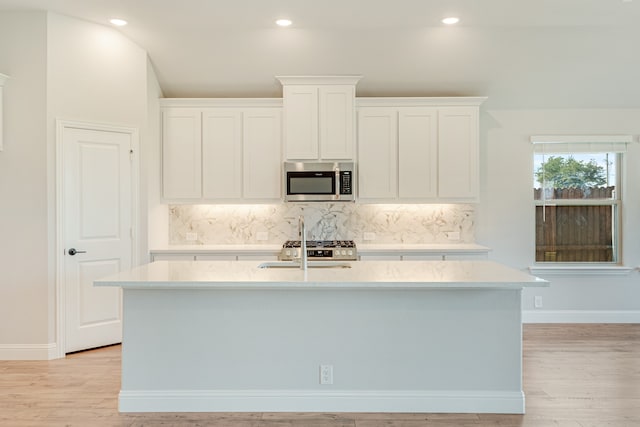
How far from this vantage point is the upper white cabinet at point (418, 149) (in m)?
5.00

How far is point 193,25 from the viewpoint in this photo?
169 inches

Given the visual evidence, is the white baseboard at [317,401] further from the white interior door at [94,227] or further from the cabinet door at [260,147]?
the cabinet door at [260,147]

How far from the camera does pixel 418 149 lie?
5.02m

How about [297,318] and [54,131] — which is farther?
[54,131]

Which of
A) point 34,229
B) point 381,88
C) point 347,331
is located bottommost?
point 347,331

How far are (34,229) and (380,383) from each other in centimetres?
318

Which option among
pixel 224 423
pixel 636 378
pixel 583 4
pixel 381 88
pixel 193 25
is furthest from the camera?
pixel 381 88

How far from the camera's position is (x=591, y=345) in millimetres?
4371

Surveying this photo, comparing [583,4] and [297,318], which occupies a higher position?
[583,4]

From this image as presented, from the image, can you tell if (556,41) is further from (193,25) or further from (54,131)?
(54,131)

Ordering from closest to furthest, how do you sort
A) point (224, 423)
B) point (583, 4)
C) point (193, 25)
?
point (224, 423), point (583, 4), point (193, 25)

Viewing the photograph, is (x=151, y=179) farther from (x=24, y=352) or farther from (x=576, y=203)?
(x=576, y=203)

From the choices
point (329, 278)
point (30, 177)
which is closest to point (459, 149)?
point (329, 278)

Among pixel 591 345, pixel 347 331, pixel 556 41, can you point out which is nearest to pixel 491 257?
pixel 591 345
